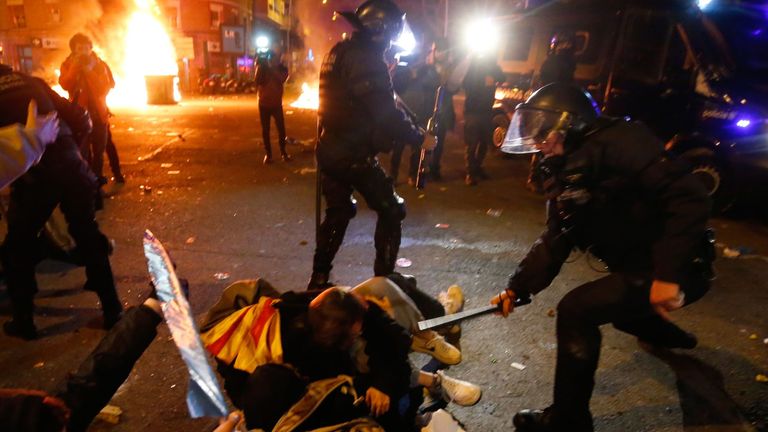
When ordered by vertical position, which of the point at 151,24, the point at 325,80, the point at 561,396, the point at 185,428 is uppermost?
the point at 151,24

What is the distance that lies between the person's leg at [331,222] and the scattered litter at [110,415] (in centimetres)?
155

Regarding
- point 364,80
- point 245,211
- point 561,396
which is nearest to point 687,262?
point 561,396

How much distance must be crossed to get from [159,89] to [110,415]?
17.9m

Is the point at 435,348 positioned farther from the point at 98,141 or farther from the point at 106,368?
the point at 98,141

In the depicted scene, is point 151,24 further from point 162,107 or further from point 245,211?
point 245,211

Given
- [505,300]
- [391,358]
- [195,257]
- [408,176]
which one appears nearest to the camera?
[391,358]

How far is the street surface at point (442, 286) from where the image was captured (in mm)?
2695

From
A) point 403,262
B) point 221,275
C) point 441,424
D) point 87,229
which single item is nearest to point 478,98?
point 403,262

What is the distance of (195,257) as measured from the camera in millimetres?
4574

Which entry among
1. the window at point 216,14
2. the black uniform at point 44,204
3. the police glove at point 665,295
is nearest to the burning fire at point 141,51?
the window at point 216,14

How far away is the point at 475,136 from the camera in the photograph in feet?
22.9

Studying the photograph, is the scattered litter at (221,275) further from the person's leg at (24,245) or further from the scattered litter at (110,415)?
the scattered litter at (110,415)

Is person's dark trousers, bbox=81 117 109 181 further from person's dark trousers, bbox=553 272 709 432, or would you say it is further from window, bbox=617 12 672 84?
window, bbox=617 12 672 84

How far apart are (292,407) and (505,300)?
4.23 feet
